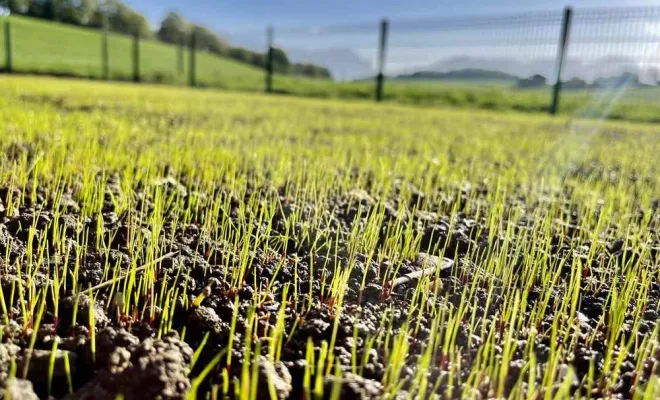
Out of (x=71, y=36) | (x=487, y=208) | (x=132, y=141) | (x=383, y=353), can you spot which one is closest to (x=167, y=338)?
(x=383, y=353)

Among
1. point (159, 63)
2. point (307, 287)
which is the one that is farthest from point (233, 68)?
point (307, 287)

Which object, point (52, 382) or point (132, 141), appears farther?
point (132, 141)

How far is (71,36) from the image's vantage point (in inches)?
1059

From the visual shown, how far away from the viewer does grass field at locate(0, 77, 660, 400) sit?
69cm

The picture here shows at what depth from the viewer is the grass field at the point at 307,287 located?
69 centimetres

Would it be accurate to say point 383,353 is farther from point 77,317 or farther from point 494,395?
point 77,317

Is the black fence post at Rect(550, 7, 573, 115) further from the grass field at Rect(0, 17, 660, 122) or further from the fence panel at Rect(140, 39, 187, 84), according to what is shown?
the fence panel at Rect(140, 39, 187, 84)

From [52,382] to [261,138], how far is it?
7.93 feet

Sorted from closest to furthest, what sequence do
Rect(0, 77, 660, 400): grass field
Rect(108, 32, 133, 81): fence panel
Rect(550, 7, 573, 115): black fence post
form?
1. Rect(0, 77, 660, 400): grass field
2. Rect(550, 7, 573, 115): black fence post
3. Rect(108, 32, 133, 81): fence panel

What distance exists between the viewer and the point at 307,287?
103cm

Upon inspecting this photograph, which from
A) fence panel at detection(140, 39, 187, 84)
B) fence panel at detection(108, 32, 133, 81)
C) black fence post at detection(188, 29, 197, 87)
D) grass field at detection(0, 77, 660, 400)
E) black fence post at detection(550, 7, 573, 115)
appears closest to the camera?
grass field at detection(0, 77, 660, 400)

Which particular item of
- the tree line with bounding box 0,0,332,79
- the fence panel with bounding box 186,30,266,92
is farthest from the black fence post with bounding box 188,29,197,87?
the tree line with bounding box 0,0,332,79

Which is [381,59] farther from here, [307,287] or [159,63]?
[159,63]

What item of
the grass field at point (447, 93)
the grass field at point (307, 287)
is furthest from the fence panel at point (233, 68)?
the grass field at point (307, 287)
